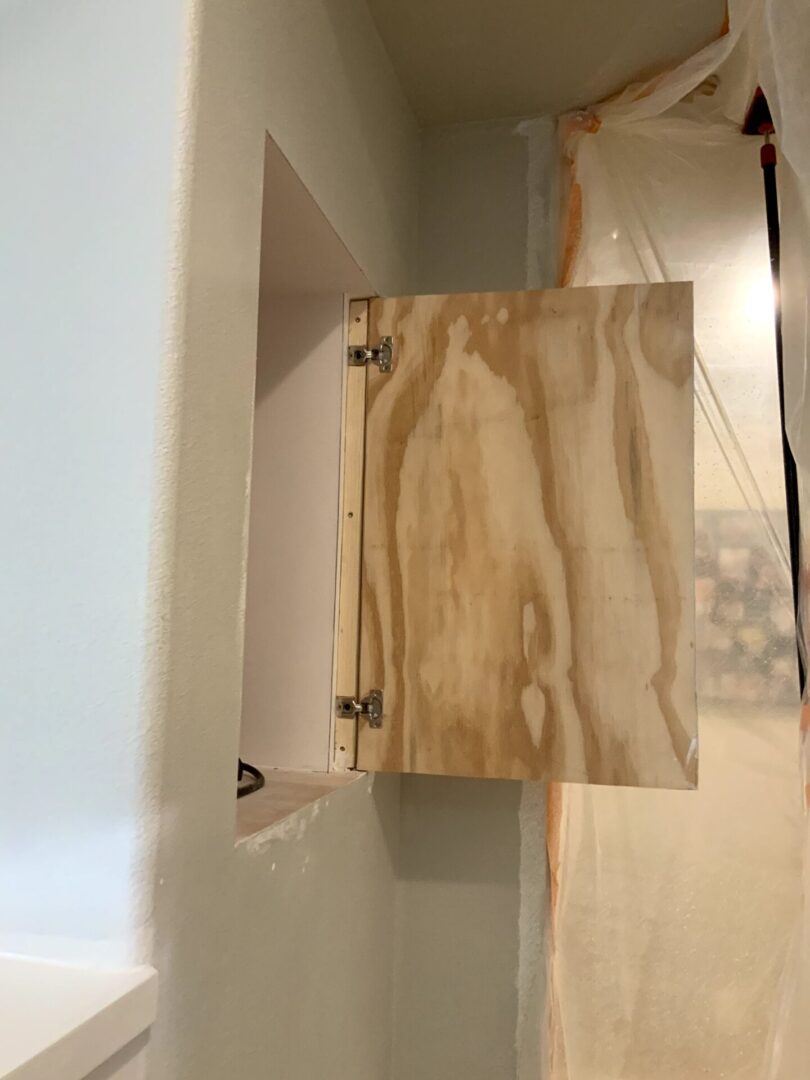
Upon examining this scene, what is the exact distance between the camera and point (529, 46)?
51.2 inches

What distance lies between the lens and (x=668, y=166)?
4.73ft

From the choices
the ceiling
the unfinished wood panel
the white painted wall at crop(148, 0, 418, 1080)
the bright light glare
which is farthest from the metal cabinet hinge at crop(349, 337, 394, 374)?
the bright light glare

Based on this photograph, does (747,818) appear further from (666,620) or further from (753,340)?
(753,340)

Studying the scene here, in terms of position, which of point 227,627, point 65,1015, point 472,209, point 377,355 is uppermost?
point 472,209

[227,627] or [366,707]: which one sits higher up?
[227,627]

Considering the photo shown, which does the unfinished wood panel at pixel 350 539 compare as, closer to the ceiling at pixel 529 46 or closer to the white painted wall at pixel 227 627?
the white painted wall at pixel 227 627

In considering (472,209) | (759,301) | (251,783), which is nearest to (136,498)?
(251,783)

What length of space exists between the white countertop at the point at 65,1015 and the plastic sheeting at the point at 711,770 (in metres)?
0.92

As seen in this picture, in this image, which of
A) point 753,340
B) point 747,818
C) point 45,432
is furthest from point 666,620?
point 45,432

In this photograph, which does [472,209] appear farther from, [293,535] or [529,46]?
[293,535]

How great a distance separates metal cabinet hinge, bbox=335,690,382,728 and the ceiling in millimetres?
955

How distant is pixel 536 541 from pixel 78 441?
0.61 meters

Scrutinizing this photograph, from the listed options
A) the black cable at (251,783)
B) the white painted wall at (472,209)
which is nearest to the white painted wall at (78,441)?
the black cable at (251,783)

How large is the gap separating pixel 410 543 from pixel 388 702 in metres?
0.21
